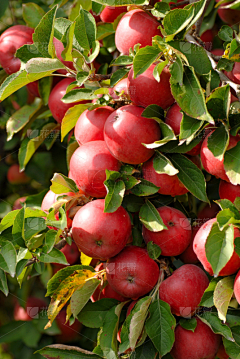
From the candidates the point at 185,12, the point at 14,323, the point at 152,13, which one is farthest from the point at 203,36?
the point at 14,323

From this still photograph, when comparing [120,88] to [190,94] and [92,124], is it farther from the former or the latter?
[190,94]

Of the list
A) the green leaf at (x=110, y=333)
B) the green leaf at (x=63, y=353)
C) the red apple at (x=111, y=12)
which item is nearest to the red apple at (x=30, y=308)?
the green leaf at (x=63, y=353)

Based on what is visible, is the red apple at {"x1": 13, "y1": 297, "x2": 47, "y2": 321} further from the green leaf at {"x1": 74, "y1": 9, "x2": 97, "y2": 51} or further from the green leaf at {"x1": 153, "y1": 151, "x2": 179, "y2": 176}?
the green leaf at {"x1": 74, "y1": 9, "x2": 97, "y2": 51}

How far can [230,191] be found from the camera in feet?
3.49

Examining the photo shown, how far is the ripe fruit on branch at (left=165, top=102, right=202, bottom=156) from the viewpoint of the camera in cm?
105

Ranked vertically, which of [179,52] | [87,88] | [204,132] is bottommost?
[204,132]

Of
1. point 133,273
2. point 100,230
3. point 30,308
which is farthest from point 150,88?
point 30,308

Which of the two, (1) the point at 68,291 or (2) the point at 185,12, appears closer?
(2) the point at 185,12

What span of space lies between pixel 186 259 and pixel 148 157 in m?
0.36

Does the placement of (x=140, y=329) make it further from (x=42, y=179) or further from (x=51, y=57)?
(x=42, y=179)

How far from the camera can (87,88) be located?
1.16 meters

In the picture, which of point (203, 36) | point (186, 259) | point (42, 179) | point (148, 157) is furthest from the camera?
point (42, 179)

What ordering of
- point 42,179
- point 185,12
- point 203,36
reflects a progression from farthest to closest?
1. point 42,179
2. point 203,36
3. point 185,12

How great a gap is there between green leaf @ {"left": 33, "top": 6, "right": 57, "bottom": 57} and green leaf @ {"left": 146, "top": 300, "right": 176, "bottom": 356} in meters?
0.80
